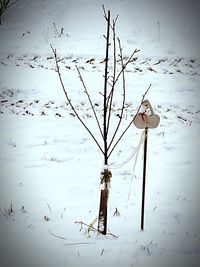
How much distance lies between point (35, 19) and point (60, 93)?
4426 mm

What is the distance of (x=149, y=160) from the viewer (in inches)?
212

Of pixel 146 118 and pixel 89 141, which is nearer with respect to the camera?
pixel 146 118

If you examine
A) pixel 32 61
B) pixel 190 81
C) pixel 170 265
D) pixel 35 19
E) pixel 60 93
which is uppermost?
pixel 35 19

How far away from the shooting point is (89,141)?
5.91m

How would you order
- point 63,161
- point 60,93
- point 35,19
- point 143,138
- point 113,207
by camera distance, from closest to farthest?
point 143,138
point 113,207
point 63,161
point 60,93
point 35,19

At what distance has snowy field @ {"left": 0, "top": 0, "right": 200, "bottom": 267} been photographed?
3.41 metres

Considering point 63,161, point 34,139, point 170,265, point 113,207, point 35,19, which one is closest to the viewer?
point 170,265

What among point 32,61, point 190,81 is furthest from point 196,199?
point 32,61

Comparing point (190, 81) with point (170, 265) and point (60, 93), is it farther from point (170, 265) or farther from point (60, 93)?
point (170, 265)

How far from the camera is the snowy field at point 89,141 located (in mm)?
3408

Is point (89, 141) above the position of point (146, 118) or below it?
below

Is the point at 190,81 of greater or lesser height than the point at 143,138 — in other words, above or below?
above

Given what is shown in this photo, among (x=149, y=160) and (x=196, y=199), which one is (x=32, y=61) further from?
(x=196, y=199)

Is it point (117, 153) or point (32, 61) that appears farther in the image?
point (32, 61)
